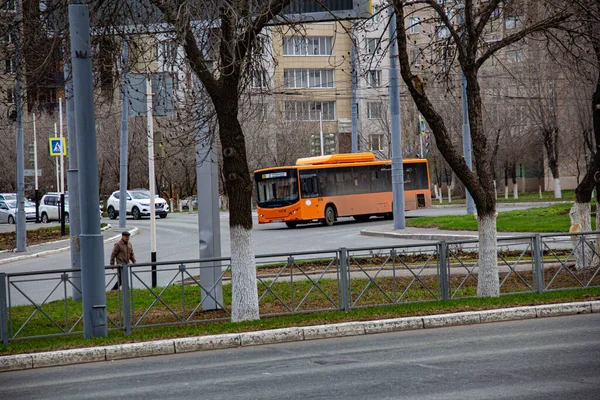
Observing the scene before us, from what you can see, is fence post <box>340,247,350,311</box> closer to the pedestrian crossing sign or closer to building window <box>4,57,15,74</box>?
building window <box>4,57,15,74</box>

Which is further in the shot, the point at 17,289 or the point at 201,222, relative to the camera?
the point at 201,222

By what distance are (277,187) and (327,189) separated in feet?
7.88

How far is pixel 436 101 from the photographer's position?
59.9m

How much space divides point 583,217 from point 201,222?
8090 mm

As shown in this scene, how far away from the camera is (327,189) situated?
41.2 meters

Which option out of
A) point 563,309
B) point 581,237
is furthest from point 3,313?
point 581,237

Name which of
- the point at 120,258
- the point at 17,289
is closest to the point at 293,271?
the point at 17,289

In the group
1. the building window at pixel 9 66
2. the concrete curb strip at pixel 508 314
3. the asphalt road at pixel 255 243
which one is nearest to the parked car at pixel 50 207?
the asphalt road at pixel 255 243

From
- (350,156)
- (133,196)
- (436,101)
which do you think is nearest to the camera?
(350,156)

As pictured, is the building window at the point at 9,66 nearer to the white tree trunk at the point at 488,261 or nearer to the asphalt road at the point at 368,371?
the asphalt road at the point at 368,371

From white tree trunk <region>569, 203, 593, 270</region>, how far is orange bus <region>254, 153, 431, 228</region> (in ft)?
74.0

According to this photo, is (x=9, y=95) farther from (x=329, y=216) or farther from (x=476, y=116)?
(x=329, y=216)

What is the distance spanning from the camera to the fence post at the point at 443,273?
15055 mm

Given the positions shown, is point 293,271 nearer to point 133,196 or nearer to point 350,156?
point 350,156
